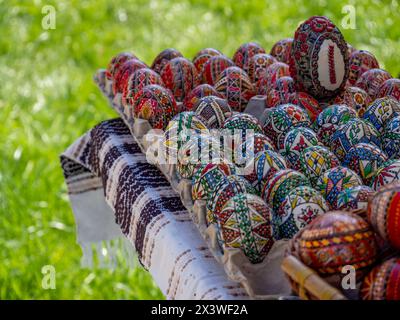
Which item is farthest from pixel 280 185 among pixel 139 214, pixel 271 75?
pixel 271 75

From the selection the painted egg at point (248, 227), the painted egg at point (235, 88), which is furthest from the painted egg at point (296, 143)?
the painted egg at point (235, 88)

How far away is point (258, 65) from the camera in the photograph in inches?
88.4

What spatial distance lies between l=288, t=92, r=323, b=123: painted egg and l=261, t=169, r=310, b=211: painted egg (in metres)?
0.42

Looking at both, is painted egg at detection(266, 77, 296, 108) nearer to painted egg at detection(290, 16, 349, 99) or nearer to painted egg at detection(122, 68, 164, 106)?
painted egg at detection(290, 16, 349, 99)

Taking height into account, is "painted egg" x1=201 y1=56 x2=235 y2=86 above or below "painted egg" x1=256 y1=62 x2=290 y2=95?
above

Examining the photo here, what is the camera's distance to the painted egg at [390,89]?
1.97 metres

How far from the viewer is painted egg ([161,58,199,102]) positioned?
216 cm

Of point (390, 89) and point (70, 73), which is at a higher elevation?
point (70, 73)

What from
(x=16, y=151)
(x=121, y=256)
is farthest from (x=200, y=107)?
(x=16, y=151)

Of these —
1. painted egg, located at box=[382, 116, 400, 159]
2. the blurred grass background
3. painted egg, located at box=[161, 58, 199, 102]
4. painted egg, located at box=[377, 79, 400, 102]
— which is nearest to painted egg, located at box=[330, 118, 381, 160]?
painted egg, located at box=[382, 116, 400, 159]

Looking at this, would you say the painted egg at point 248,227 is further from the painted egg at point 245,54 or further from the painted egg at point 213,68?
the painted egg at point 245,54

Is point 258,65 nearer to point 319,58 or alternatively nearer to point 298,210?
point 319,58

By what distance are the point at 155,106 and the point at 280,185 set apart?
55cm

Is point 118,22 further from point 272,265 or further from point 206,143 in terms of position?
point 272,265
